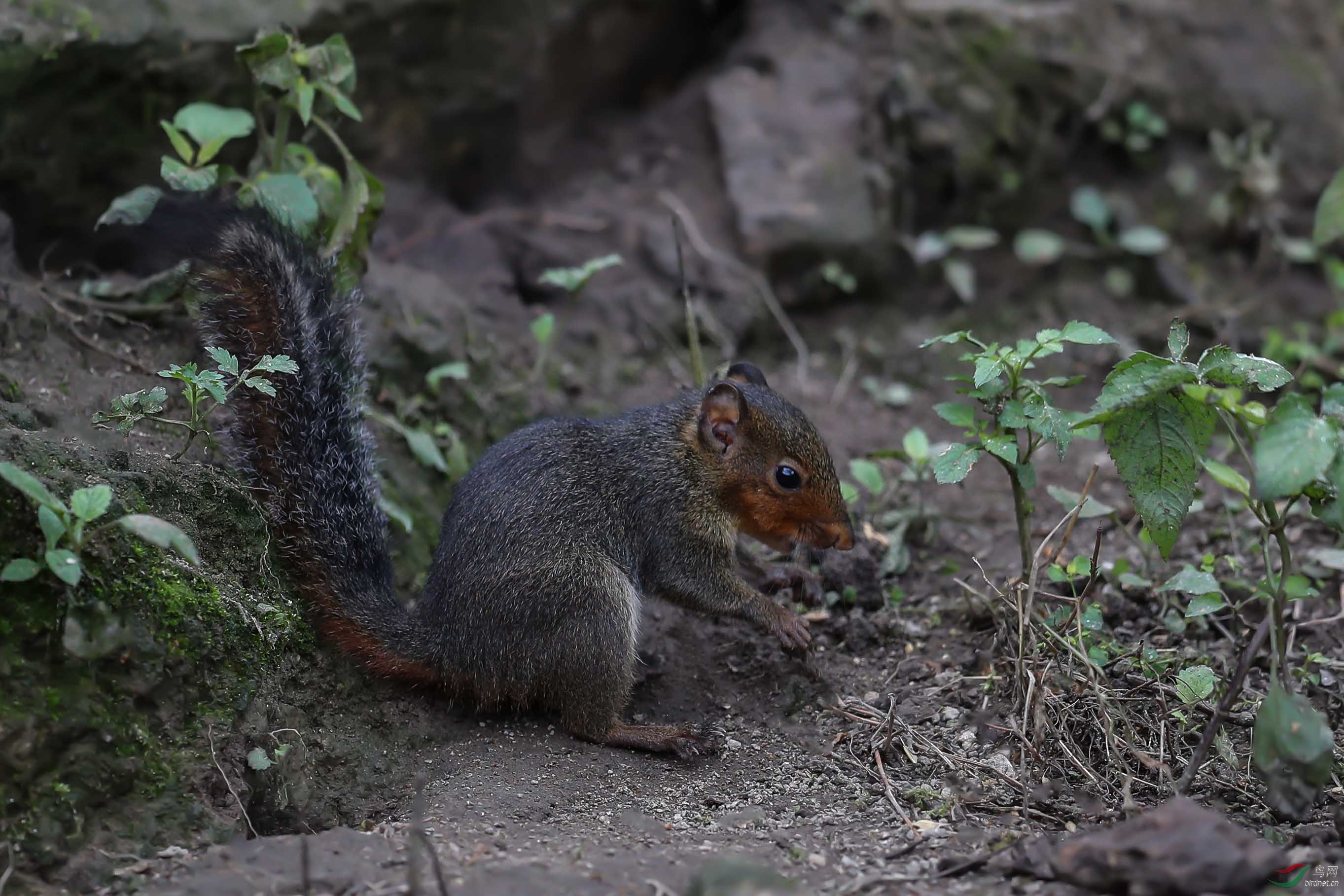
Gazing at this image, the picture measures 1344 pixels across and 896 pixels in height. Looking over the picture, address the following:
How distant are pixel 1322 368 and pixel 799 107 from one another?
3.33 metres

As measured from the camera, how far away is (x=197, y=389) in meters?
3.58

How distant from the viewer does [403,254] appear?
606 centimetres

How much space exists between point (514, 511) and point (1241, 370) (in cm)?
232

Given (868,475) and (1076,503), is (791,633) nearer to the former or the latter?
(868,475)

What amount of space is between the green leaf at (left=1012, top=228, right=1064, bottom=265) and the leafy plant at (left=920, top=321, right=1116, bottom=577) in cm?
343

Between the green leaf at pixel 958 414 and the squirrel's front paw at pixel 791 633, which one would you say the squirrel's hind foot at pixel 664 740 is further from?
the green leaf at pixel 958 414

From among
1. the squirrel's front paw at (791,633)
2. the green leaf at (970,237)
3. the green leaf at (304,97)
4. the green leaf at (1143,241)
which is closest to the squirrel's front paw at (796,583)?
the squirrel's front paw at (791,633)

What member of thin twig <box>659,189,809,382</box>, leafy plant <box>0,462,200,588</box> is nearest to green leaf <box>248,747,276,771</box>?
leafy plant <box>0,462,200,588</box>

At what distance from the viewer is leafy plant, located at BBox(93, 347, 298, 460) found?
3457 millimetres

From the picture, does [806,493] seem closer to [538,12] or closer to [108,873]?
[108,873]

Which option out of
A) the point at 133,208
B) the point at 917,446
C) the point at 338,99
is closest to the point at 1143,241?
the point at 917,446

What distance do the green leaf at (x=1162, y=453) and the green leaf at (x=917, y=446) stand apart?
1523mm

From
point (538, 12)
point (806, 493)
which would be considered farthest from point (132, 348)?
point (538, 12)

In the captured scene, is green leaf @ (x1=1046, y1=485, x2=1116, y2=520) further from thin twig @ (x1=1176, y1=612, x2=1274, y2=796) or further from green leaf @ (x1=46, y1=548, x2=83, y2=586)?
green leaf @ (x1=46, y1=548, x2=83, y2=586)
